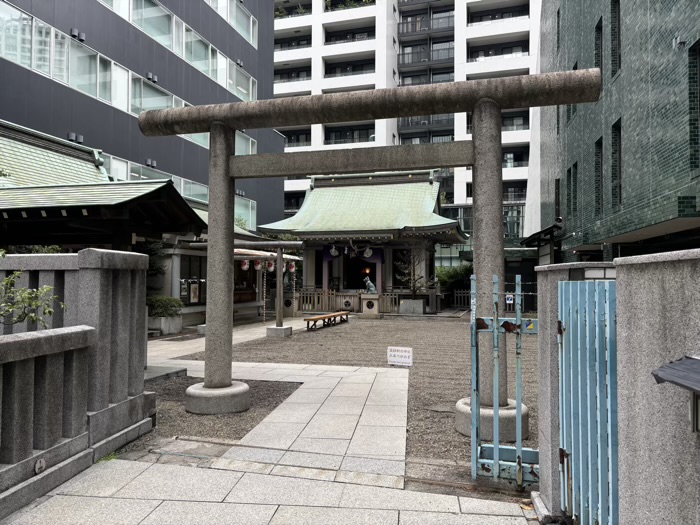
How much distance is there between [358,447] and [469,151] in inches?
141

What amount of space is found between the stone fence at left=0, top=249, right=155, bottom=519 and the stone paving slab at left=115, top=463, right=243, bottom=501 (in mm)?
639

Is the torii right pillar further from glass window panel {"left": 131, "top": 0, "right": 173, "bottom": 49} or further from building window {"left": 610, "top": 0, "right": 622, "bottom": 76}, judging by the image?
glass window panel {"left": 131, "top": 0, "right": 173, "bottom": 49}

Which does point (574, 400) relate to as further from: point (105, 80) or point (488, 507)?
point (105, 80)

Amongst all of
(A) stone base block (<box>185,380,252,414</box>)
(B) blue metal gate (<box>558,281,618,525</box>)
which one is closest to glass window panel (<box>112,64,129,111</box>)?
(A) stone base block (<box>185,380,252,414</box>)

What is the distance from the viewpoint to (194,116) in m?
6.61

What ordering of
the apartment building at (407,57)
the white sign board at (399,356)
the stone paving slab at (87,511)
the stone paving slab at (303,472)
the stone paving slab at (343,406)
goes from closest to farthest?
the stone paving slab at (87,511) < the stone paving slab at (303,472) < the stone paving slab at (343,406) < the white sign board at (399,356) < the apartment building at (407,57)

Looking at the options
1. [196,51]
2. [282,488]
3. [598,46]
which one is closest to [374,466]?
[282,488]

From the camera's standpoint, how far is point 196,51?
72.4 ft

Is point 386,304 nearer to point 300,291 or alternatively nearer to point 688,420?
point 300,291

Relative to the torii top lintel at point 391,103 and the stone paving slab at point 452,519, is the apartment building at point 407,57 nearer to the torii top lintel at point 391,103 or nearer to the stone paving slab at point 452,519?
the torii top lintel at point 391,103

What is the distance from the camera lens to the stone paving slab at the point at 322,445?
16.0 ft

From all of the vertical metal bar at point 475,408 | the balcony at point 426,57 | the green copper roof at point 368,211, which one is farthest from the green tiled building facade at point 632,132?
the balcony at point 426,57

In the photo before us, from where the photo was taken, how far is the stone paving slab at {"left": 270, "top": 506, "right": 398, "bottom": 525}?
3420 mm

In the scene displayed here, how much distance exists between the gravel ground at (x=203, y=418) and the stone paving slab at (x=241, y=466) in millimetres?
718
